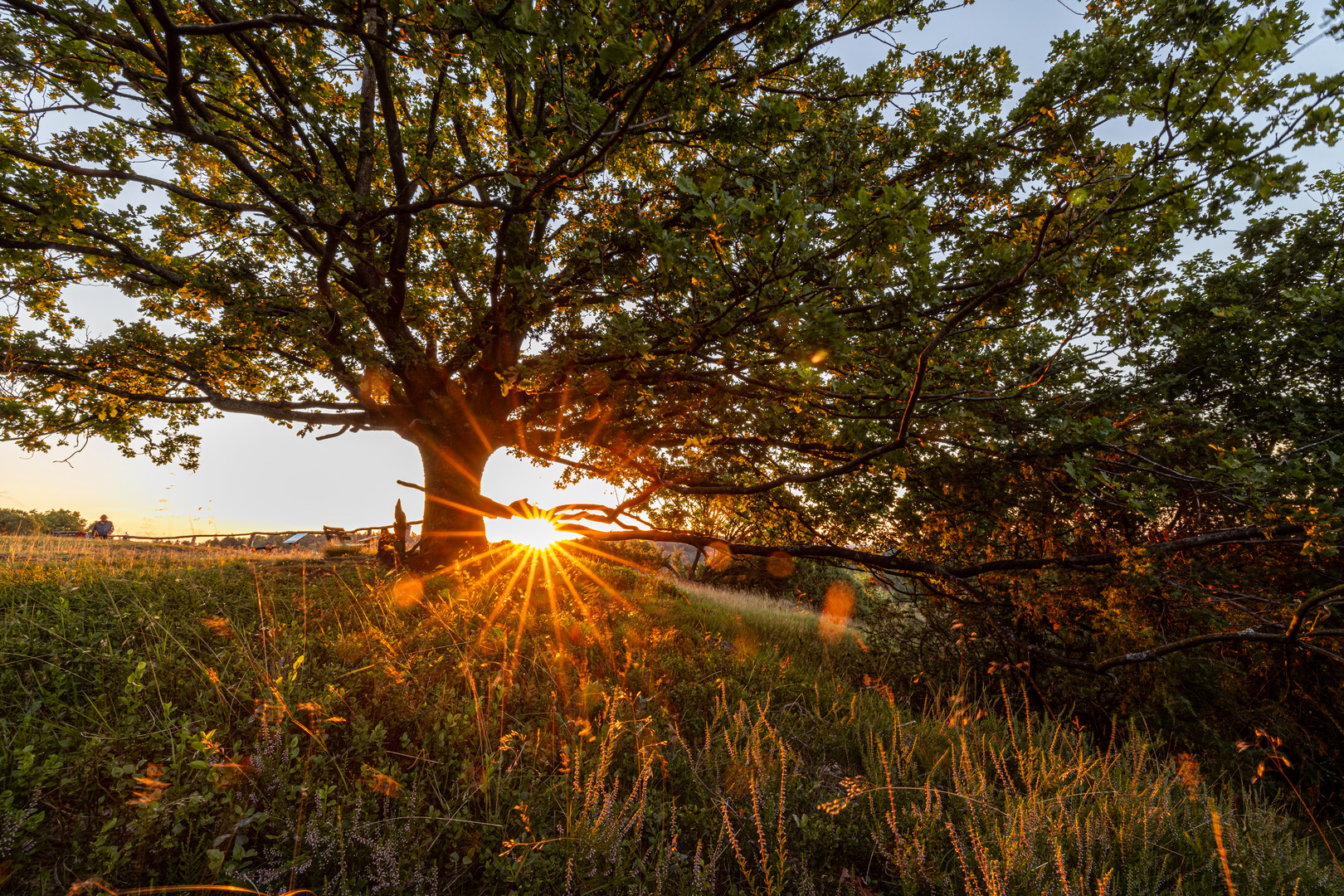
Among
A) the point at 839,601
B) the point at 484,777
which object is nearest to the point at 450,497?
the point at 484,777

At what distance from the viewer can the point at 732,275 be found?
355 cm

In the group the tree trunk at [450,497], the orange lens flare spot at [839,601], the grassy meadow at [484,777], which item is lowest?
the orange lens flare spot at [839,601]

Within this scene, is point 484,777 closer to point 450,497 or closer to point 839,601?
point 450,497

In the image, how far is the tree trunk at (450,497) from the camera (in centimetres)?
786

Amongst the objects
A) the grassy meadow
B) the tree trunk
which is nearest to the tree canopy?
the tree trunk

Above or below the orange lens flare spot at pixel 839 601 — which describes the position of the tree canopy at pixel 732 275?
above

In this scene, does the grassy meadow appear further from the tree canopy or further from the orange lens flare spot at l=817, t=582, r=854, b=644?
the orange lens flare spot at l=817, t=582, r=854, b=644

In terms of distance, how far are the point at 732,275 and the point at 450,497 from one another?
6.46m

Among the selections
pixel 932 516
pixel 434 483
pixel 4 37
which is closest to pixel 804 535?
pixel 932 516

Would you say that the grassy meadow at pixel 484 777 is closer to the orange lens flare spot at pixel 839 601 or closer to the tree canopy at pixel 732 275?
the tree canopy at pixel 732 275

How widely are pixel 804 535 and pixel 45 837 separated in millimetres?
8107

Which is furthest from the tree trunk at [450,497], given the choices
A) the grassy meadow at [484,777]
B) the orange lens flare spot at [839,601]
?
the orange lens flare spot at [839,601]

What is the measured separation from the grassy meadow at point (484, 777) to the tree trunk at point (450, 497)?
2.51 meters

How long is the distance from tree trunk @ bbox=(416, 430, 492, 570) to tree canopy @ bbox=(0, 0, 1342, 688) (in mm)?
59
